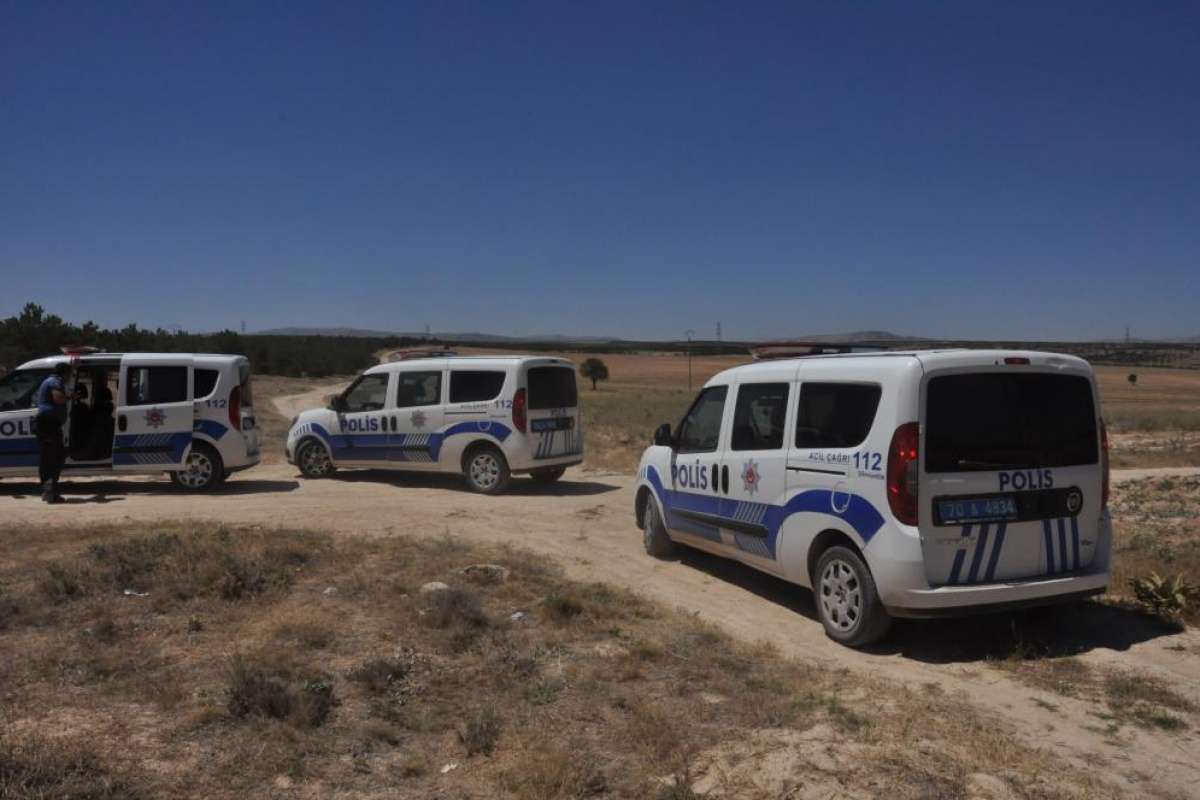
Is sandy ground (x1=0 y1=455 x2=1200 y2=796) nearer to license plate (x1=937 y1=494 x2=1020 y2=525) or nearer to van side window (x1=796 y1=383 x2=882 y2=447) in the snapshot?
license plate (x1=937 y1=494 x2=1020 y2=525)

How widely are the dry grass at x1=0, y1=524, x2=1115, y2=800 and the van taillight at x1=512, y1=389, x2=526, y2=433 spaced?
5699 mm

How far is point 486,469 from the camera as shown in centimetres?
1304

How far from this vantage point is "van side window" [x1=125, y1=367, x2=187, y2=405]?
12508 millimetres

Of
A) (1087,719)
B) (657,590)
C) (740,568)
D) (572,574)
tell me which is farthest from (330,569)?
(1087,719)

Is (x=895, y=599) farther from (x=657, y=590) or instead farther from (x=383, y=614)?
(x=383, y=614)

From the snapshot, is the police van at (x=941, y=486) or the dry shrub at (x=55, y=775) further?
the police van at (x=941, y=486)

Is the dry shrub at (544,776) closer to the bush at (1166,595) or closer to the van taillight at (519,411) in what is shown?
the bush at (1166,595)

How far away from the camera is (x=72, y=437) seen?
41.7 ft

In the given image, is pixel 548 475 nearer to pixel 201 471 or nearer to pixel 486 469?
pixel 486 469

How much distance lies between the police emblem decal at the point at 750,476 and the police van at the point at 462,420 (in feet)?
19.3

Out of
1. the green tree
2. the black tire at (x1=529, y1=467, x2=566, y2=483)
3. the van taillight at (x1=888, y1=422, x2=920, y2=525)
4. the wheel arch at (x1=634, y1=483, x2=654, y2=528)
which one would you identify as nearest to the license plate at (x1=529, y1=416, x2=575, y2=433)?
the black tire at (x1=529, y1=467, x2=566, y2=483)

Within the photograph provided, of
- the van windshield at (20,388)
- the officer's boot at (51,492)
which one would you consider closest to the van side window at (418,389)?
the officer's boot at (51,492)

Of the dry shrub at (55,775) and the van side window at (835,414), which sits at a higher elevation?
the van side window at (835,414)

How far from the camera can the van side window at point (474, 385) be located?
12.9 meters
